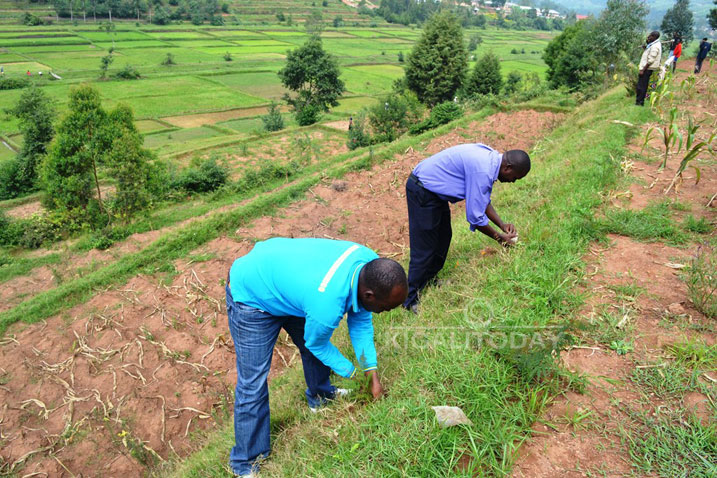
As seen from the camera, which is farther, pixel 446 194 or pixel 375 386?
pixel 446 194

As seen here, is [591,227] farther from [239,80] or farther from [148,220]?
[239,80]

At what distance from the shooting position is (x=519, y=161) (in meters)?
3.47

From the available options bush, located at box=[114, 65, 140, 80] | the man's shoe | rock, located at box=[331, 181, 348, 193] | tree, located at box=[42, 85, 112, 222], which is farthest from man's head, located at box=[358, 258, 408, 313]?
bush, located at box=[114, 65, 140, 80]

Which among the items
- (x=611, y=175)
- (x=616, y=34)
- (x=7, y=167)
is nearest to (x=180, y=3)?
(x=7, y=167)

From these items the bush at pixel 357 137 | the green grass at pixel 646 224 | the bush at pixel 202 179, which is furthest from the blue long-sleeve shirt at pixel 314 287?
the bush at pixel 357 137

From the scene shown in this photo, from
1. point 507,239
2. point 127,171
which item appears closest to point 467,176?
point 507,239

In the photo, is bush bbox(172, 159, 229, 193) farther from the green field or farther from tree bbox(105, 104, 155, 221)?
the green field

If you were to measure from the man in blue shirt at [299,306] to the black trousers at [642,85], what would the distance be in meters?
8.49

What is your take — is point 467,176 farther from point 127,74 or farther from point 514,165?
point 127,74

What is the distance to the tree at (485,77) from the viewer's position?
88.0ft

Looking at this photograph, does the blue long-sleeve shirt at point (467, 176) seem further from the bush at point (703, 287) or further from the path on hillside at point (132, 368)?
the path on hillside at point (132, 368)

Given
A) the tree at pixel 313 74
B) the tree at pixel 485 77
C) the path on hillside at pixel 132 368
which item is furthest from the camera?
the tree at pixel 313 74

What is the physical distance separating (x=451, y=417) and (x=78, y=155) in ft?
34.7

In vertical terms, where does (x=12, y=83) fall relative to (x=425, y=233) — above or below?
below
